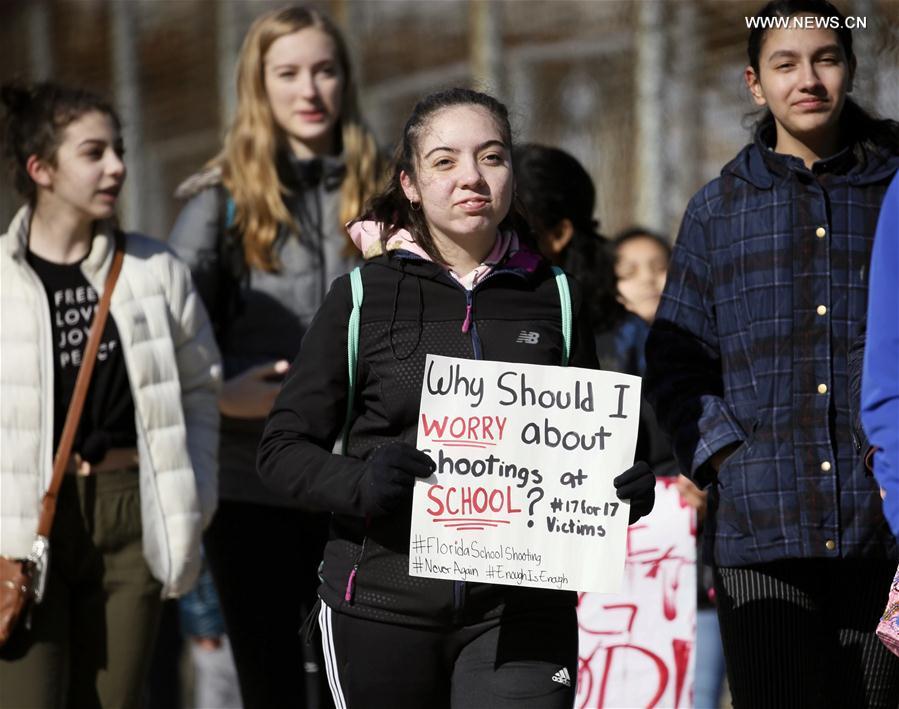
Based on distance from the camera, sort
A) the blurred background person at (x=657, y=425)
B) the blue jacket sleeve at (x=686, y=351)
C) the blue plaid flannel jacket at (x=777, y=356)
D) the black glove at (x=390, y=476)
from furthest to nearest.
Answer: the blurred background person at (x=657, y=425), the blue jacket sleeve at (x=686, y=351), the blue plaid flannel jacket at (x=777, y=356), the black glove at (x=390, y=476)

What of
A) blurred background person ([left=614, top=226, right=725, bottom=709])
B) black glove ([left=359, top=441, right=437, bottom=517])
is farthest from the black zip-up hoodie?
blurred background person ([left=614, top=226, right=725, bottom=709])

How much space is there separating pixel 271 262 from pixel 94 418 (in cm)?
85

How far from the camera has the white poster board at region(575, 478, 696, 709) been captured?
5.32 meters

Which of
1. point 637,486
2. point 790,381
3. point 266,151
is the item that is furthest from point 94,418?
point 790,381

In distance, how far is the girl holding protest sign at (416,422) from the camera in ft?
12.5

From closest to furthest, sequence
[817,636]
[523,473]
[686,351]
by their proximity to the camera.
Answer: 1. [523,473]
2. [817,636]
3. [686,351]

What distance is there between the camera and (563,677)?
12.6 ft

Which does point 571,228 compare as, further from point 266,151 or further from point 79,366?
point 79,366

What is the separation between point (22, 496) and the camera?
493cm

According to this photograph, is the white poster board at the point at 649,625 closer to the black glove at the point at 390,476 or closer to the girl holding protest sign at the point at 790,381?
the girl holding protest sign at the point at 790,381

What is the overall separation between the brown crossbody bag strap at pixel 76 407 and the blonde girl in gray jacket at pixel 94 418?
28mm

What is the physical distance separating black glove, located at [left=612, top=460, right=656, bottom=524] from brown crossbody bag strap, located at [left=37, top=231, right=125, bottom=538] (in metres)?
1.95

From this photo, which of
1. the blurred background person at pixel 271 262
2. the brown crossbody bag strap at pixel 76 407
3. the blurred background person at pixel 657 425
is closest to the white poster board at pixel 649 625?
the blurred background person at pixel 657 425

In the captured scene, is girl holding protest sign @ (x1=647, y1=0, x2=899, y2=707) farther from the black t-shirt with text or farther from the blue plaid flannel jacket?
the black t-shirt with text
